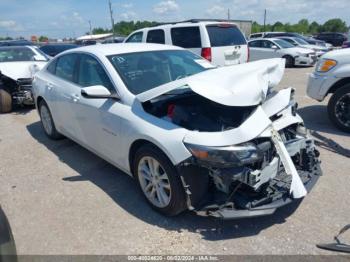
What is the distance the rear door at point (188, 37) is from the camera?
326 inches

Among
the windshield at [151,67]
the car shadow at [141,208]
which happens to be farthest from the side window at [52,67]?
the windshield at [151,67]

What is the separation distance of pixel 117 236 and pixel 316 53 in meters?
14.7

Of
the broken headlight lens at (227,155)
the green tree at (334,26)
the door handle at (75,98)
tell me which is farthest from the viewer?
the green tree at (334,26)


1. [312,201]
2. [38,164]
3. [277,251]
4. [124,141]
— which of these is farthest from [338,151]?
[38,164]

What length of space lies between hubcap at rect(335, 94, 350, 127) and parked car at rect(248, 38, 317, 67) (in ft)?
31.8

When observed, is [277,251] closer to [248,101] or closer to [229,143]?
[229,143]

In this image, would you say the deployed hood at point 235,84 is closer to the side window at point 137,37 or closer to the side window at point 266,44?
the side window at point 137,37

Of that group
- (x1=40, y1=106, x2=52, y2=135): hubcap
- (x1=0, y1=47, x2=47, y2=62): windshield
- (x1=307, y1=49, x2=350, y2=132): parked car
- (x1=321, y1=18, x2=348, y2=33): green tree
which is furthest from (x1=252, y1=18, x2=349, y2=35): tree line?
(x1=40, y1=106, x2=52, y2=135): hubcap

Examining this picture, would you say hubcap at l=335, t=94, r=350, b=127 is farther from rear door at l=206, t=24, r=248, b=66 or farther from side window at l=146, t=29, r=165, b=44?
side window at l=146, t=29, r=165, b=44

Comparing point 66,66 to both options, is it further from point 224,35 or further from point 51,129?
point 224,35

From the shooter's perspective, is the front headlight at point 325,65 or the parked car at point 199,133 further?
the front headlight at point 325,65

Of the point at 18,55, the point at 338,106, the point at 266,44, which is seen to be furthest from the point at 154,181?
the point at 266,44

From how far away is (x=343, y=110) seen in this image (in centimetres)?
513

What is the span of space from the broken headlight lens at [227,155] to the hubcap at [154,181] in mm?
503
